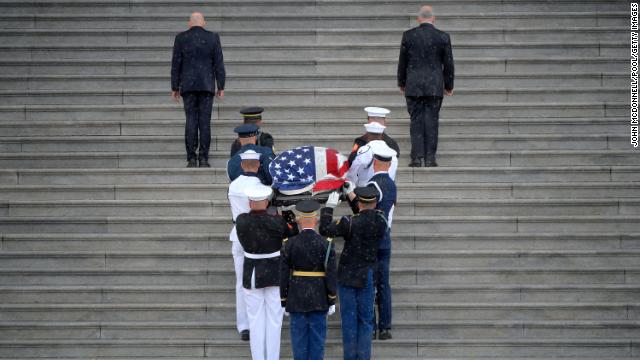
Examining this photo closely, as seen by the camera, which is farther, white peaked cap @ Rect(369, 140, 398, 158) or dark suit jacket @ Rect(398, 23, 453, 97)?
dark suit jacket @ Rect(398, 23, 453, 97)

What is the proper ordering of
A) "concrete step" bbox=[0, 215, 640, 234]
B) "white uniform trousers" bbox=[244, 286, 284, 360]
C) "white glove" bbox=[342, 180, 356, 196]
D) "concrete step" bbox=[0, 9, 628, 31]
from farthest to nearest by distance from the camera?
"concrete step" bbox=[0, 9, 628, 31], "concrete step" bbox=[0, 215, 640, 234], "white glove" bbox=[342, 180, 356, 196], "white uniform trousers" bbox=[244, 286, 284, 360]

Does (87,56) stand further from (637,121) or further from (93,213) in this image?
(637,121)

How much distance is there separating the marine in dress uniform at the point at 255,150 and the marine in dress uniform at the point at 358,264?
93cm

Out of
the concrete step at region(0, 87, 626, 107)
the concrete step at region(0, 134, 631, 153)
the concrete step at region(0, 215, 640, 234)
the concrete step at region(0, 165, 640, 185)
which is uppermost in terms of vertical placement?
the concrete step at region(0, 87, 626, 107)

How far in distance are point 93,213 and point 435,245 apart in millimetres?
4174

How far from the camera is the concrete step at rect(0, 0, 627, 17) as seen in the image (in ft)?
62.0

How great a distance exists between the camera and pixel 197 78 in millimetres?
16016

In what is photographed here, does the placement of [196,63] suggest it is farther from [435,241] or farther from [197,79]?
[435,241]

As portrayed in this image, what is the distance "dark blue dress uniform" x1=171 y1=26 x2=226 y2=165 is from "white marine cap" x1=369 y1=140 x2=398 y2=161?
2.95 metres

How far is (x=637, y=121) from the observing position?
16.9 meters

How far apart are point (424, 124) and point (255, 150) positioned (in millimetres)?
2895

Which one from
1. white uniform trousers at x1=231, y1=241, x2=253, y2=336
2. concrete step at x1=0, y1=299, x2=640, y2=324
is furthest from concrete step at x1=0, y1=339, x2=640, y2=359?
concrete step at x1=0, y1=299, x2=640, y2=324

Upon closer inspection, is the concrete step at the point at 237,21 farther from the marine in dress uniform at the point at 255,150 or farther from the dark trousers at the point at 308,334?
the dark trousers at the point at 308,334

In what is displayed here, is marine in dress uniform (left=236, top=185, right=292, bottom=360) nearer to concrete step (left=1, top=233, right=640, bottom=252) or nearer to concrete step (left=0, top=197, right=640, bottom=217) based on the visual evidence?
concrete step (left=1, top=233, right=640, bottom=252)
